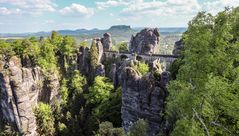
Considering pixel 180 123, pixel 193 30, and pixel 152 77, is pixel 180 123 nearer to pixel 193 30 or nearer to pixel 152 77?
pixel 193 30

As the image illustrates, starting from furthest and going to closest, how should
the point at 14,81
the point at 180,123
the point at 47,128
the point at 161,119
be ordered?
the point at 47,128 < the point at 14,81 < the point at 161,119 < the point at 180,123

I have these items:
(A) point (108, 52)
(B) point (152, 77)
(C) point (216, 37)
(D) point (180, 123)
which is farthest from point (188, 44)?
(A) point (108, 52)

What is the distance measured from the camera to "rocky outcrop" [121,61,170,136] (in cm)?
4360

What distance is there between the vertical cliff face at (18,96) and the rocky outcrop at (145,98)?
20786 mm

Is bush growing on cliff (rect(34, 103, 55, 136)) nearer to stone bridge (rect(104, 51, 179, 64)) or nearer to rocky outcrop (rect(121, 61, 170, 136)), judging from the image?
rocky outcrop (rect(121, 61, 170, 136))

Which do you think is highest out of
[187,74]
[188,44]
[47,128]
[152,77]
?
[188,44]

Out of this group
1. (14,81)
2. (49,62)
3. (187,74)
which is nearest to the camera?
(187,74)

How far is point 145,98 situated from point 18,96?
26.1 m

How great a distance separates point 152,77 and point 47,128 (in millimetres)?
27890

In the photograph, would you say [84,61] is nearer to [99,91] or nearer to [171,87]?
[99,91]

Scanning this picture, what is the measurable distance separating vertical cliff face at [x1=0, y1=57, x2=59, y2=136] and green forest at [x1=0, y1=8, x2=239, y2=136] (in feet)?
5.38

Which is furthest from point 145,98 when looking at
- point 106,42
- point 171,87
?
point 106,42

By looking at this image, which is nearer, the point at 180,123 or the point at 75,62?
the point at 180,123

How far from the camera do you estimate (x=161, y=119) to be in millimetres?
43688
